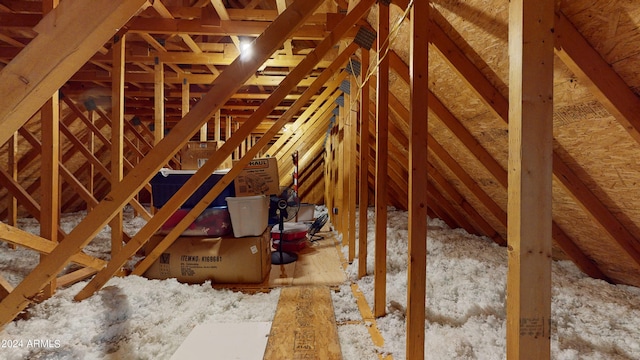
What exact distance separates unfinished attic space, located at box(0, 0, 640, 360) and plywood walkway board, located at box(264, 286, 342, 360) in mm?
16

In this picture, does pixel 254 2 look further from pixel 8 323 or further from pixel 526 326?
pixel 526 326

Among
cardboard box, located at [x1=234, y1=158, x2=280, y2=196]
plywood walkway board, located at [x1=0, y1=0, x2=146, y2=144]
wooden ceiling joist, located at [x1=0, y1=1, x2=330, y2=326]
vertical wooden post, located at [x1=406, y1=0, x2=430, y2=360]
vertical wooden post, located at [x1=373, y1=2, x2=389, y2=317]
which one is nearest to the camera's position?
plywood walkway board, located at [x1=0, y1=0, x2=146, y2=144]

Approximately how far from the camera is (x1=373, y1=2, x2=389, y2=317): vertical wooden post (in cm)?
193

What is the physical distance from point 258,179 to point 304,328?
1569mm

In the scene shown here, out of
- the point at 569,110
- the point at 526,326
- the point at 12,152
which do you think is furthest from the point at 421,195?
the point at 12,152

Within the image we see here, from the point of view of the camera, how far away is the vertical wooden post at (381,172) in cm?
193

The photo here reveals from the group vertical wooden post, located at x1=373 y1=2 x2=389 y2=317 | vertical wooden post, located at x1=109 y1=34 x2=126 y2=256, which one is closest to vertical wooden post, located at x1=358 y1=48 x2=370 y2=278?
vertical wooden post, located at x1=373 y1=2 x2=389 y2=317

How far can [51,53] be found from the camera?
654 mm

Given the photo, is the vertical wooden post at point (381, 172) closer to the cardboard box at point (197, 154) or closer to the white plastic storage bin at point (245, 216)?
the white plastic storage bin at point (245, 216)

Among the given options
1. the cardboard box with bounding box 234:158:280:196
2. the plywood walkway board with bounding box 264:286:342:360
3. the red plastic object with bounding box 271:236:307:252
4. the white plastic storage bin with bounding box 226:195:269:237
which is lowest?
the plywood walkway board with bounding box 264:286:342:360

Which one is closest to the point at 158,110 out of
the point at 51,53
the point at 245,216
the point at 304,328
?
the point at 245,216

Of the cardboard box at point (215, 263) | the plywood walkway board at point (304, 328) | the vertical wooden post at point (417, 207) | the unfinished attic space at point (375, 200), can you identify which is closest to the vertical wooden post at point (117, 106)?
the unfinished attic space at point (375, 200)

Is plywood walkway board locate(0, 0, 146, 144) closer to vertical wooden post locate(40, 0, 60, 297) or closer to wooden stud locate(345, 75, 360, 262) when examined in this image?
vertical wooden post locate(40, 0, 60, 297)

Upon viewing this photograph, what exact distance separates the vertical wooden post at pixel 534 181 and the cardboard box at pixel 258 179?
8.38 feet
